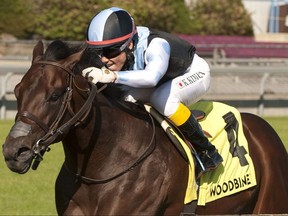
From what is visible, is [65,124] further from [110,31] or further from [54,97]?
[110,31]

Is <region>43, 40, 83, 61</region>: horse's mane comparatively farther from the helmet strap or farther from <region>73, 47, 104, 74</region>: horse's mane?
the helmet strap

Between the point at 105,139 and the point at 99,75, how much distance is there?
426 millimetres

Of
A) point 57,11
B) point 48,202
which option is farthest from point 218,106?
point 57,11

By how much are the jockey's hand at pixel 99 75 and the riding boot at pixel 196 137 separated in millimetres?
602

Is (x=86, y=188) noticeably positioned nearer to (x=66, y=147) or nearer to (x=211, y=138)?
(x=66, y=147)

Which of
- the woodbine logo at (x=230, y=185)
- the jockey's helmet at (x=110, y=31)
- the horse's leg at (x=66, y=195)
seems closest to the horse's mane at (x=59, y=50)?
the jockey's helmet at (x=110, y=31)

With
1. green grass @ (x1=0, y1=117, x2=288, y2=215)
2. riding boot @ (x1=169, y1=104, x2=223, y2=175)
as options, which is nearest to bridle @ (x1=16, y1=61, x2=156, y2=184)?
riding boot @ (x1=169, y1=104, x2=223, y2=175)

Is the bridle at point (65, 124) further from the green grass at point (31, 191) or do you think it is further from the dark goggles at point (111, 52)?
the green grass at point (31, 191)

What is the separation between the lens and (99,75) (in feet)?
15.0

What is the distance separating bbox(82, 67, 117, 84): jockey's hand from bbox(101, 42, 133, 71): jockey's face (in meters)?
0.22

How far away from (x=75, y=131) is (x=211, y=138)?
1.16m

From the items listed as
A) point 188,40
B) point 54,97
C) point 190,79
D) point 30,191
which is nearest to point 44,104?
point 54,97

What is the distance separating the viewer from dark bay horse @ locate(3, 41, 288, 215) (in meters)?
4.36

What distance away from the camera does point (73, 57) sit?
461 cm
